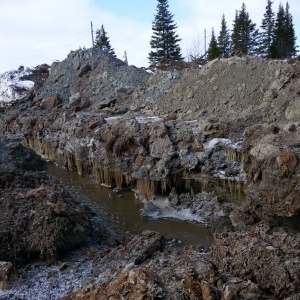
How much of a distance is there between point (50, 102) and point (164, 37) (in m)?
16.5

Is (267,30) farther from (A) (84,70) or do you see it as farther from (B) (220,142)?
(B) (220,142)

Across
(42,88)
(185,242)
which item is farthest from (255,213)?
(42,88)

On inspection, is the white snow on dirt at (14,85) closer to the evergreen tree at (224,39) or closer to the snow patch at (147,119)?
the evergreen tree at (224,39)

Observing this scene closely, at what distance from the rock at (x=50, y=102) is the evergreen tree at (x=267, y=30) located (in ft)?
→ 71.2

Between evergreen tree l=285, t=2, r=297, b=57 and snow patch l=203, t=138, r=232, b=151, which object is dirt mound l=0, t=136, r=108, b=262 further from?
evergreen tree l=285, t=2, r=297, b=57

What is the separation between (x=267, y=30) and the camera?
38.8m

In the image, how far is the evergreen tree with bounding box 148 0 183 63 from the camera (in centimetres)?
3975

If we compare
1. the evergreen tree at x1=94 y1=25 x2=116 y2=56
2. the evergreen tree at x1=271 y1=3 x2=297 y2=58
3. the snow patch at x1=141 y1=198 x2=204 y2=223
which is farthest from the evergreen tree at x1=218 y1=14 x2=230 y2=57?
the snow patch at x1=141 y1=198 x2=204 y2=223

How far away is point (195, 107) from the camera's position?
20391mm

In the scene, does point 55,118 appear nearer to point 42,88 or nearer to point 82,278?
point 42,88

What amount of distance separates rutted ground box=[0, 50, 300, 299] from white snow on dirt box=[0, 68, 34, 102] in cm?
1226

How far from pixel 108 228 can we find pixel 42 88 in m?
21.7

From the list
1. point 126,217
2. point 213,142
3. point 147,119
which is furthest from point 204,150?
point 147,119

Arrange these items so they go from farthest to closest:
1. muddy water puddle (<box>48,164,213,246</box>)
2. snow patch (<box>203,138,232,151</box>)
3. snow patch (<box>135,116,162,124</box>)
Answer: snow patch (<box>135,116,162,124</box>)
snow patch (<box>203,138,232,151</box>)
muddy water puddle (<box>48,164,213,246</box>)
